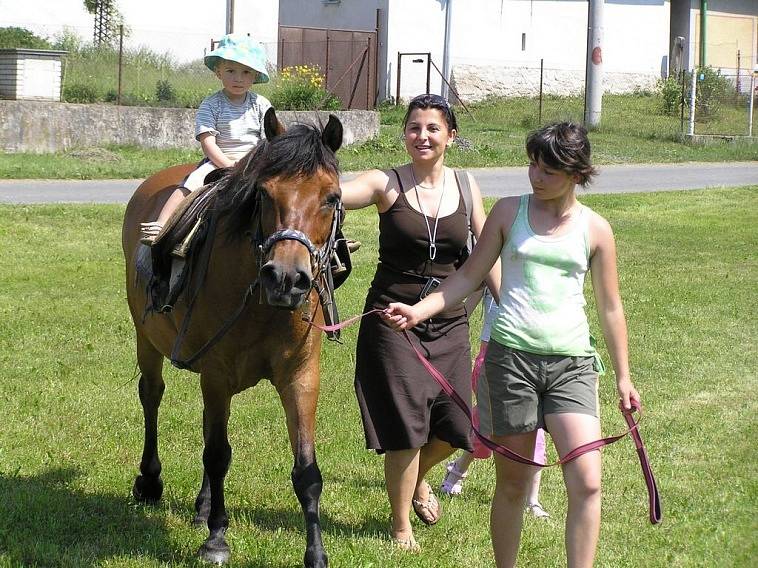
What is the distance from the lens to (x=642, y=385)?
9.11 m

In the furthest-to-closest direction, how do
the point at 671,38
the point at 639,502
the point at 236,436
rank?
the point at 671,38 → the point at 236,436 → the point at 639,502

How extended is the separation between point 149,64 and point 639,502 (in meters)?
21.9

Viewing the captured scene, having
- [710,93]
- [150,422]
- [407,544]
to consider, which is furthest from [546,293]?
[710,93]

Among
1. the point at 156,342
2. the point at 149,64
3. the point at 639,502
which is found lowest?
the point at 639,502

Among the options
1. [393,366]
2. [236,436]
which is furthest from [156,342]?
[393,366]

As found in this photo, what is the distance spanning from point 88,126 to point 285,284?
18.9m

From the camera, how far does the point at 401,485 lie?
18.3 ft

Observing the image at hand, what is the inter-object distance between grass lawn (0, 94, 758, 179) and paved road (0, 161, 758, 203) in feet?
2.26

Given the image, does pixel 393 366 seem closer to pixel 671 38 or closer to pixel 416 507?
pixel 416 507

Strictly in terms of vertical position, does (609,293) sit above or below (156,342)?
above

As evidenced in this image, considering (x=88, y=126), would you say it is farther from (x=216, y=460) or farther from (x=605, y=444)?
(x=605, y=444)

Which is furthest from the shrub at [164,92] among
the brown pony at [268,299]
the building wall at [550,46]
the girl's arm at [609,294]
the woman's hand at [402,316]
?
the girl's arm at [609,294]

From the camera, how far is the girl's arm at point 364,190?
213 inches

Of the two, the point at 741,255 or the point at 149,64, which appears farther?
the point at 149,64
